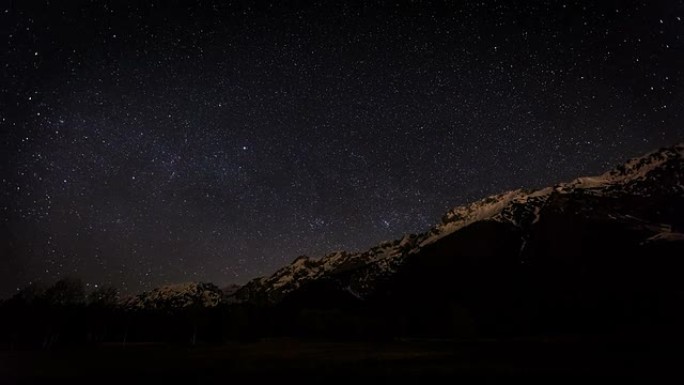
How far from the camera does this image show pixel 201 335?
12619cm

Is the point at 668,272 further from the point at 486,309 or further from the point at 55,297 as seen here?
the point at 55,297

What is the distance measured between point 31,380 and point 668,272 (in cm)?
21551

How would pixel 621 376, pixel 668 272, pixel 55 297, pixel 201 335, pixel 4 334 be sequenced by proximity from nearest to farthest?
pixel 621 376 < pixel 4 334 < pixel 55 297 < pixel 201 335 < pixel 668 272

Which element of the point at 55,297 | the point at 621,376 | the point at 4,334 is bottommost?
the point at 621,376

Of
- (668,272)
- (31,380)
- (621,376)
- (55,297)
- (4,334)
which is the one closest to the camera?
(621,376)

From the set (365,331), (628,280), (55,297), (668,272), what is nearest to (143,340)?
(55,297)

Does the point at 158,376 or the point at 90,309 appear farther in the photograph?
the point at 90,309

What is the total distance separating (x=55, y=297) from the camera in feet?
380

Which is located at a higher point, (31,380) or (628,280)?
(628,280)

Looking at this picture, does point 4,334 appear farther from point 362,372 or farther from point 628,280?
point 628,280

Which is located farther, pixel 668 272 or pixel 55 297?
pixel 668 272

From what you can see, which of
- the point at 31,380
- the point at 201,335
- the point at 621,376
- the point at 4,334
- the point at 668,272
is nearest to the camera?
the point at 621,376

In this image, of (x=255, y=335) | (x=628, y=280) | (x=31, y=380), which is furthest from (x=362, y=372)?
(x=628, y=280)

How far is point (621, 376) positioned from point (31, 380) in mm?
43009
